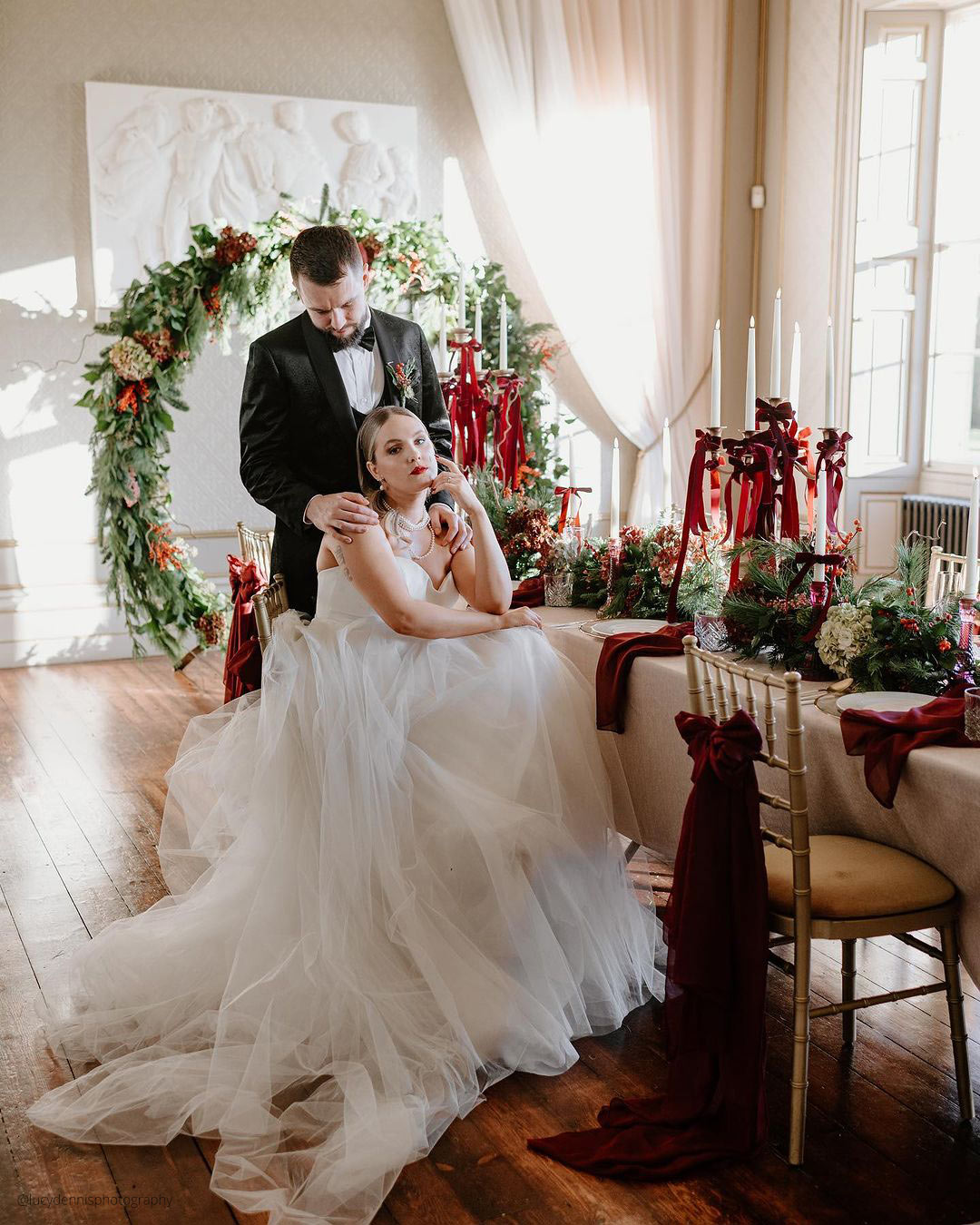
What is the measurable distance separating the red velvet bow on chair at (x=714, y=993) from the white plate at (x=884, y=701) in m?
0.30

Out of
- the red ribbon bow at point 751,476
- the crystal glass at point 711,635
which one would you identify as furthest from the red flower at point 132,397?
the crystal glass at point 711,635

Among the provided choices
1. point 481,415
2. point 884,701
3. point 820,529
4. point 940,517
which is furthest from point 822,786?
point 940,517

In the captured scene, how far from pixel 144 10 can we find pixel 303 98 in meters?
0.91

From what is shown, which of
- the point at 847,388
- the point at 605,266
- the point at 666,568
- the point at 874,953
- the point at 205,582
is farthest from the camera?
the point at 605,266

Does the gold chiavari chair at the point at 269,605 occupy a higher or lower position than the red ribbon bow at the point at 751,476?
lower

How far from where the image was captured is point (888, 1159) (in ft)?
7.36

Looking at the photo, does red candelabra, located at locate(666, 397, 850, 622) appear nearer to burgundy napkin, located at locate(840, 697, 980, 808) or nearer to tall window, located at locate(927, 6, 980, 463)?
burgundy napkin, located at locate(840, 697, 980, 808)

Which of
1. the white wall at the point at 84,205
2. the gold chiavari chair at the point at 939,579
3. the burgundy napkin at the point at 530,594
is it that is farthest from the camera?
the white wall at the point at 84,205

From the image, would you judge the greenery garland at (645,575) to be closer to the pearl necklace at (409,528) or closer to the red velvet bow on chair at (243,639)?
the pearl necklace at (409,528)

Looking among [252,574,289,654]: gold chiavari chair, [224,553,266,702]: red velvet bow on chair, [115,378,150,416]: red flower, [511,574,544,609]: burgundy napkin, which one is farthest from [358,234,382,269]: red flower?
[252,574,289,654]: gold chiavari chair

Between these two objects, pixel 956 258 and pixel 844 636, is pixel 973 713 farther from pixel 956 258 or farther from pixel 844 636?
pixel 956 258

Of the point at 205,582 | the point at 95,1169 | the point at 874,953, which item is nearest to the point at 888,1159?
the point at 874,953

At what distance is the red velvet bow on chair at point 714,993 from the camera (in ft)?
7.32

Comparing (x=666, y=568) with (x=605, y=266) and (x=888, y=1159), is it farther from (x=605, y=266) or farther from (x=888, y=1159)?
(x=605, y=266)
